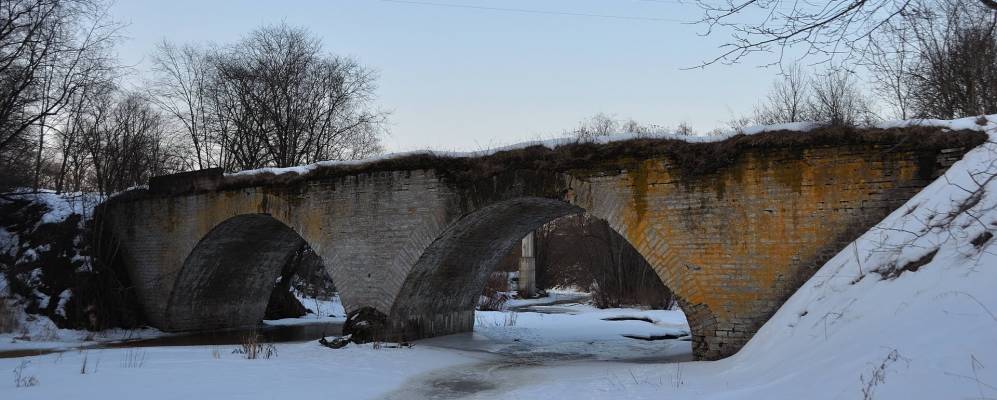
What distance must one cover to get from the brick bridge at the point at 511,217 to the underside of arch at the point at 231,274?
49 millimetres

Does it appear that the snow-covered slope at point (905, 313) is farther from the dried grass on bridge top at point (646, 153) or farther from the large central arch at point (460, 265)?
the large central arch at point (460, 265)

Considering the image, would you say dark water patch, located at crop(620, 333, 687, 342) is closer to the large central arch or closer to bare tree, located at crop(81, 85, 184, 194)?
the large central arch

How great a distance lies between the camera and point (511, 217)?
41.3 feet

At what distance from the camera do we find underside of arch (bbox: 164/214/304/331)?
15539mm

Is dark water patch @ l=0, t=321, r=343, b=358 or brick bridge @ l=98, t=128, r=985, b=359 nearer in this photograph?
brick bridge @ l=98, t=128, r=985, b=359

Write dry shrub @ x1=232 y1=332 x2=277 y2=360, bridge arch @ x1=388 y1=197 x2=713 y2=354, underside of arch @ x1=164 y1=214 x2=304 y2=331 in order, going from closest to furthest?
dry shrub @ x1=232 y1=332 x2=277 y2=360 → bridge arch @ x1=388 y1=197 x2=713 y2=354 → underside of arch @ x1=164 y1=214 x2=304 y2=331

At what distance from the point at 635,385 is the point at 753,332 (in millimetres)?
2532

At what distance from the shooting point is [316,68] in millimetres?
23422

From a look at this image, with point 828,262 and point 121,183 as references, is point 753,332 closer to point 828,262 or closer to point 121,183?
point 828,262

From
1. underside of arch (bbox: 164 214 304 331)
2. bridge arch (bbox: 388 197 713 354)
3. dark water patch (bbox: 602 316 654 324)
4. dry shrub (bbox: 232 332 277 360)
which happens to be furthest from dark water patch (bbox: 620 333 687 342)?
underside of arch (bbox: 164 214 304 331)

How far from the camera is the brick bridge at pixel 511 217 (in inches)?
340

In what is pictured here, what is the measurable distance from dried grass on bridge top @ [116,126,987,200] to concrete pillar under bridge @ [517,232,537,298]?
71.0 ft

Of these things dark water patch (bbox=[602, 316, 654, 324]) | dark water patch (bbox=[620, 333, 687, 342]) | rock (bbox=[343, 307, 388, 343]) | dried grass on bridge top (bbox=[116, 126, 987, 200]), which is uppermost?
dried grass on bridge top (bbox=[116, 126, 987, 200])

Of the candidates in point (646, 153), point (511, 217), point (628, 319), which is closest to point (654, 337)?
point (628, 319)
